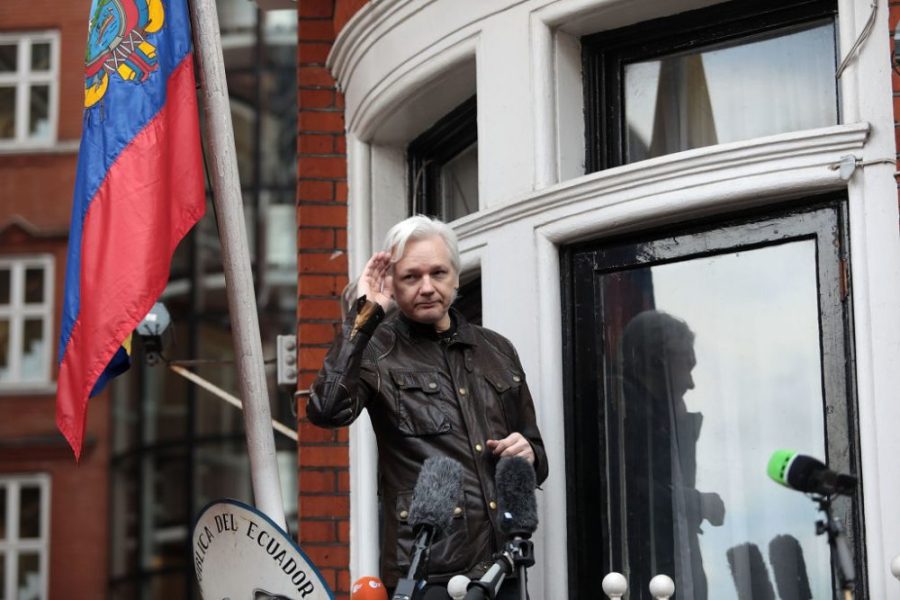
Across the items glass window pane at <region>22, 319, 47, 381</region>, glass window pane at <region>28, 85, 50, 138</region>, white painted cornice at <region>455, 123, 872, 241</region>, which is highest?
glass window pane at <region>28, 85, 50, 138</region>

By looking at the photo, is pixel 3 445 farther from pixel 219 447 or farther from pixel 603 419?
pixel 603 419

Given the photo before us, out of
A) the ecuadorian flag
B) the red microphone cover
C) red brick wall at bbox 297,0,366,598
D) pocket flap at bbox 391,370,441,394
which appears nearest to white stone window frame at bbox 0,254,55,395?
red brick wall at bbox 297,0,366,598

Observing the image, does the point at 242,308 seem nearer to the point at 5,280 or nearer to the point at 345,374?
the point at 345,374

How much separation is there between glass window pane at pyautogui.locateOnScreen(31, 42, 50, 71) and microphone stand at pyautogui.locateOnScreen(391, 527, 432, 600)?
1044 inches

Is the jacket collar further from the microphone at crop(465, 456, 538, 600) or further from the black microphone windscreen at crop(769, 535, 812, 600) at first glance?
the black microphone windscreen at crop(769, 535, 812, 600)

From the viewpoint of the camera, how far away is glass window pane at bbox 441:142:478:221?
21.6 feet

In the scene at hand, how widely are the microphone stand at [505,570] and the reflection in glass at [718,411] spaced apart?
981 millimetres

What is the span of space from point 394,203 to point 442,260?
2.20m

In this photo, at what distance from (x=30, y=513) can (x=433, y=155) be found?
2157 cm

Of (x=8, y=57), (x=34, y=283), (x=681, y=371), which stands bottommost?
(x=681, y=371)

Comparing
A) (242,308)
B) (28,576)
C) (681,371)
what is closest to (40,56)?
(28,576)

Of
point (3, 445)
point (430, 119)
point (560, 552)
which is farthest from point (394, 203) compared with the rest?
point (3, 445)

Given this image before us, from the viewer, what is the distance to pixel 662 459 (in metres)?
5.35

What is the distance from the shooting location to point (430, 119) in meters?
6.75
